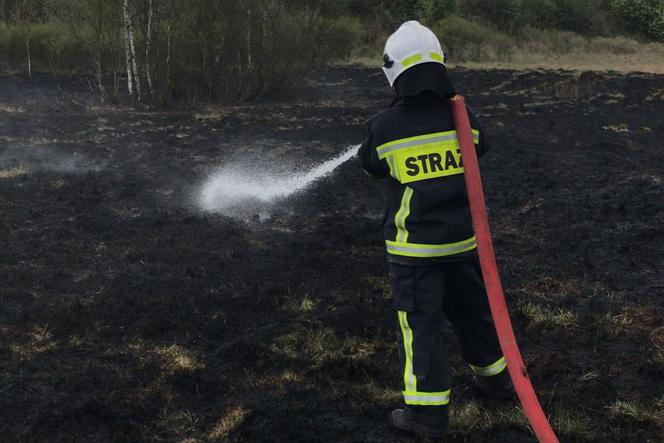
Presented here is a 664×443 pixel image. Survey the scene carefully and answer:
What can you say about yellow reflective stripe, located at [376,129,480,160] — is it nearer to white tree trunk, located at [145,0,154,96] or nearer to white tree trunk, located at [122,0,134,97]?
→ white tree trunk, located at [145,0,154,96]

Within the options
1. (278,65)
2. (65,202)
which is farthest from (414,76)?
(278,65)

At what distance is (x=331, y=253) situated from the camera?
227 inches

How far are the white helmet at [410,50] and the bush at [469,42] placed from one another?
27169 millimetres

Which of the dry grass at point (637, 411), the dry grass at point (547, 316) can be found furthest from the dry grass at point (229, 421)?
the dry grass at point (547, 316)

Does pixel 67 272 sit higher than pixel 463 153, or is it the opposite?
pixel 463 153

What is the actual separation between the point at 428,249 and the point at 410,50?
89cm

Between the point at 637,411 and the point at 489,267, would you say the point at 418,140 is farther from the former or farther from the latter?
the point at 637,411

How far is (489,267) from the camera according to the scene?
9.16 ft

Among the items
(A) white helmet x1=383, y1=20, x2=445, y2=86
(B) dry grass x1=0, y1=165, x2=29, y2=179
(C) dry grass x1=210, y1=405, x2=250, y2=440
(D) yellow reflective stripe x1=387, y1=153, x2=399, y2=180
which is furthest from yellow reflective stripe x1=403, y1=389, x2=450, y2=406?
(B) dry grass x1=0, y1=165, x2=29, y2=179

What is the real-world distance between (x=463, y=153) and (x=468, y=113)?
0.28 meters

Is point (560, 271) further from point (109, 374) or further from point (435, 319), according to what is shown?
point (109, 374)

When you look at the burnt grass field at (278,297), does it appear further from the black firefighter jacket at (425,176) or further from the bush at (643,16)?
the bush at (643,16)

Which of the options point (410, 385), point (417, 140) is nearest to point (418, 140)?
point (417, 140)

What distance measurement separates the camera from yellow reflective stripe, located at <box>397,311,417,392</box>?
294 cm
